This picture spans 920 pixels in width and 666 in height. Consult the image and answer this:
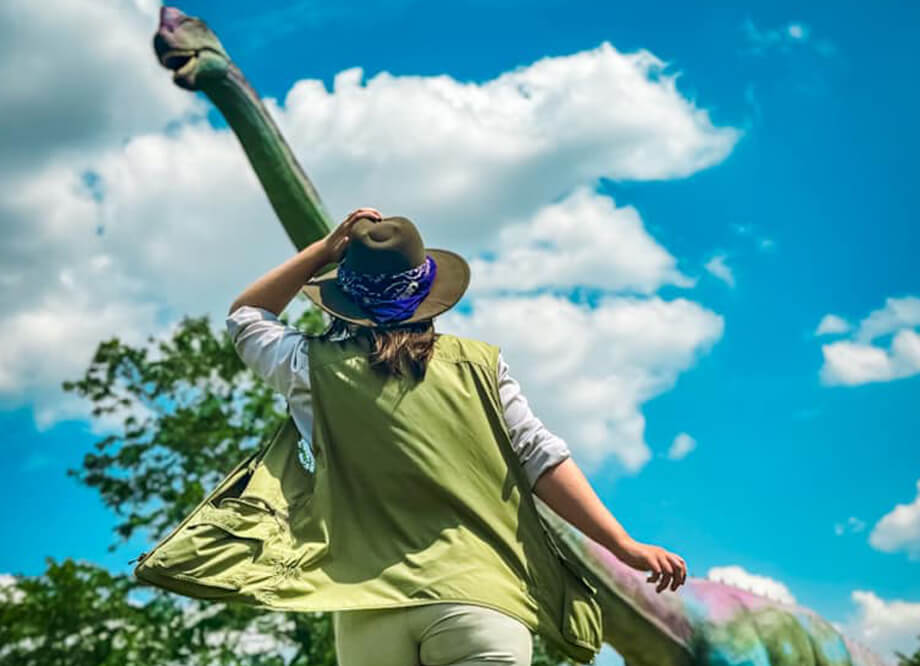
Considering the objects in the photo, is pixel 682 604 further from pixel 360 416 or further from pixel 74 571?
pixel 74 571

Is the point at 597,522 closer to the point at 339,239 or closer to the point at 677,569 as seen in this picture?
the point at 677,569

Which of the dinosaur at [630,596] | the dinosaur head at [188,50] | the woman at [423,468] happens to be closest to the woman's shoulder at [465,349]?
the woman at [423,468]

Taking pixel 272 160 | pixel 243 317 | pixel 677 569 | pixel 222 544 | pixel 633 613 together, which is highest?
pixel 272 160

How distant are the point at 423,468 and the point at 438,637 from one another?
1.08 ft

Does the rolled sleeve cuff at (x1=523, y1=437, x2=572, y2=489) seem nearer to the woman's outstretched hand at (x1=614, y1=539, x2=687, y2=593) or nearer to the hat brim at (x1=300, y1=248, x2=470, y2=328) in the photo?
the woman's outstretched hand at (x1=614, y1=539, x2=687, y2=593)

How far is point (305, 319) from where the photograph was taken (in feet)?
55.4

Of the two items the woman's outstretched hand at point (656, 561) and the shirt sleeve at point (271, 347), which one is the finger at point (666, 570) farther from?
the shirt sleeve at point (271, 347)

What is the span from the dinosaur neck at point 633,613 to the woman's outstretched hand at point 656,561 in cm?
184

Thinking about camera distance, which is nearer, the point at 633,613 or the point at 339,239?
the point at 339,239

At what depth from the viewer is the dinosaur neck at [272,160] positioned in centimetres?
443

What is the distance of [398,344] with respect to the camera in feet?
7.99

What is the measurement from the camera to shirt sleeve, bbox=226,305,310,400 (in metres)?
2.47

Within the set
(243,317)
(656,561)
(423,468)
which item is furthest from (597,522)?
(243,317)

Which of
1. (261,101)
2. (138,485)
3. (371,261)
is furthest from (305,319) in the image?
(371,261)
